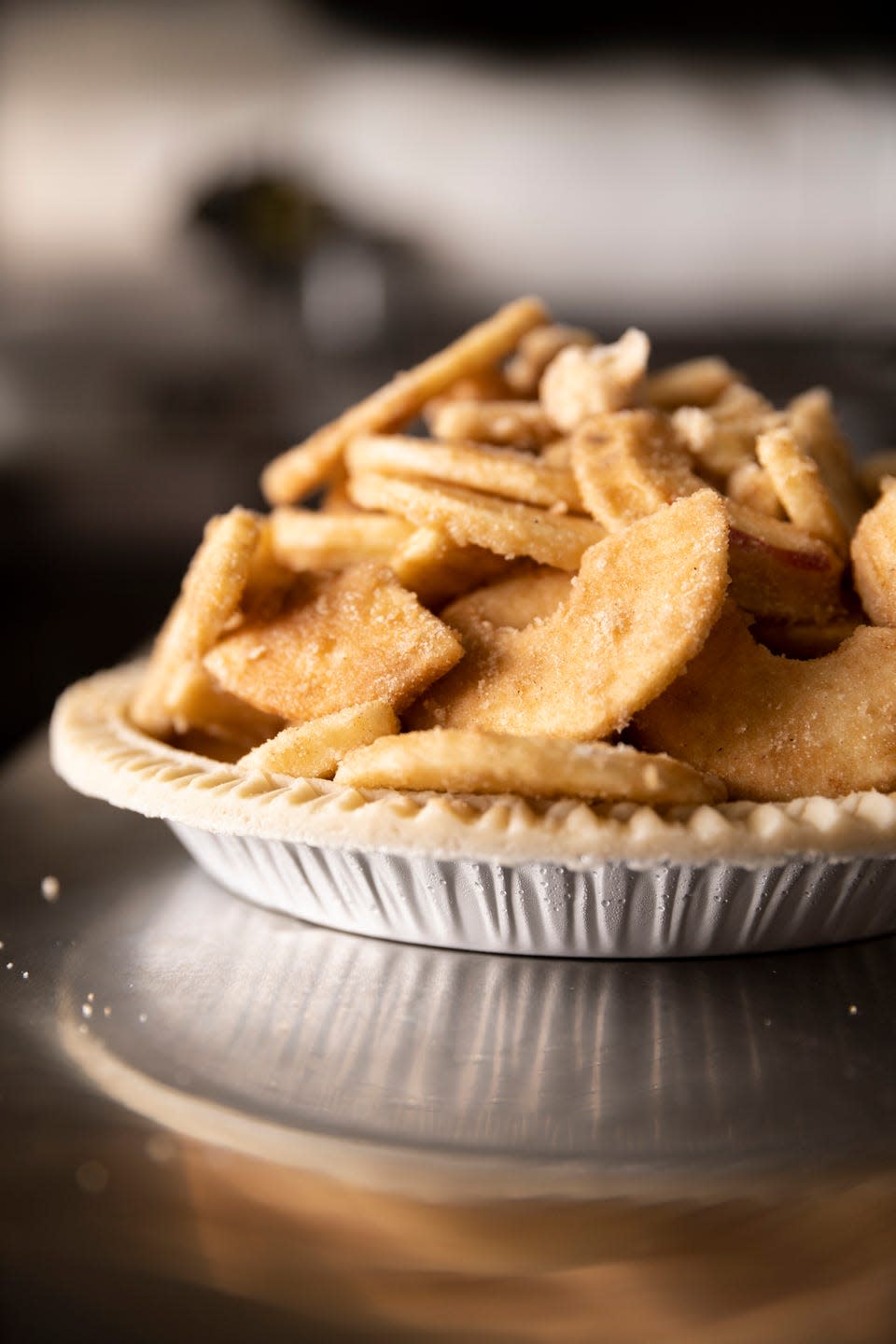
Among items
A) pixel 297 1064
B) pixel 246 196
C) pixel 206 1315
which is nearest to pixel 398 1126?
pixel 297 1064

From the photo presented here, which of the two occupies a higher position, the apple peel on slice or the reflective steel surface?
the apple peel on slice

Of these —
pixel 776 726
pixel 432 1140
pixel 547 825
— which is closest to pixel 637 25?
pixel 776 726

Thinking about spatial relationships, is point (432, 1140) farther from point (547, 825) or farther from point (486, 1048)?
point (547, 825)

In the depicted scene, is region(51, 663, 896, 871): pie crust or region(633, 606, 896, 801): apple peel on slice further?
region(633, 606, 896, 801): apple peel on slice

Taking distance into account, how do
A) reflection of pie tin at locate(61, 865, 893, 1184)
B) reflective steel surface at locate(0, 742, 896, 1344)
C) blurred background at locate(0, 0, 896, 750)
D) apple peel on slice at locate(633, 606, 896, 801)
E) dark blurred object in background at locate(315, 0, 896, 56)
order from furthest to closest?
blurred background at locate(0, 0, 896, 750) → dark blurred object in background at locate(315, 0, 896, 56) → apple peel on slice at locate(633, 606, 896, 801) → reflection of pie tin at locate(61, 865, 893, 1184) → reflective steel surface at locate(0, 742, 896, 1344)

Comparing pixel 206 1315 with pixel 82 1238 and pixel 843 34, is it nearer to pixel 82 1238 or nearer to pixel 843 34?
pixel 82 1238

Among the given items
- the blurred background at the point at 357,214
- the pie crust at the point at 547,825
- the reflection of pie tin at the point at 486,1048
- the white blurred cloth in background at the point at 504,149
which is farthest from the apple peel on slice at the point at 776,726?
the white blurred cloth in background at the point at 504,149

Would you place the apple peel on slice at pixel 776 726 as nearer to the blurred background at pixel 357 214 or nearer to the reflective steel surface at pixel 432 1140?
the reflective steel surface at pixel 432 1140

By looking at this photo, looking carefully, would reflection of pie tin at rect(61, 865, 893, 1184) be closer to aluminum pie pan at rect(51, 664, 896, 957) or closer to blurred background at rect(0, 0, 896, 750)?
aluminum pie pan at rect(51, 664, 896, 957)

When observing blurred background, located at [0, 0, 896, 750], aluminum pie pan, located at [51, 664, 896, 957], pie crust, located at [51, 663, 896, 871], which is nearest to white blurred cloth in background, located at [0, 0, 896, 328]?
blurred background, located at [0, 0, 896, 750]
